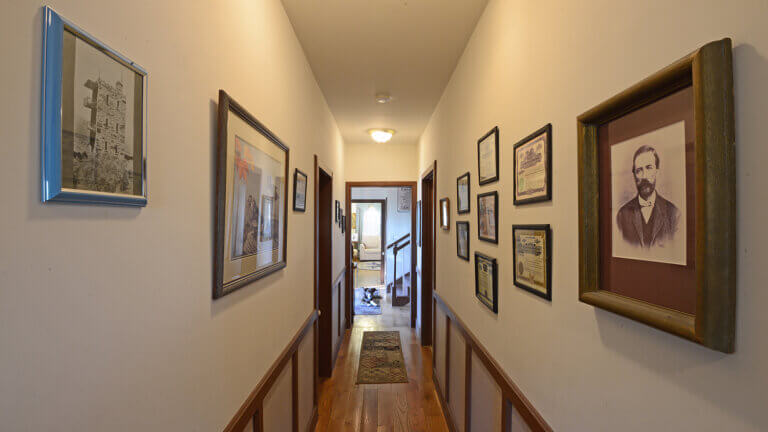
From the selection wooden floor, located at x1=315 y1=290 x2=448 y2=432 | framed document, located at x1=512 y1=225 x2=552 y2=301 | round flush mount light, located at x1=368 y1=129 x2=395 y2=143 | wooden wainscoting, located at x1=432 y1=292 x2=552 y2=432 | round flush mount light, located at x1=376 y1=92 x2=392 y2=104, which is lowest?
wooden floor, located at x1=315 y1=290 x2=448 y2=432

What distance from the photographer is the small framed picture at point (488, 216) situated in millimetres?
1589

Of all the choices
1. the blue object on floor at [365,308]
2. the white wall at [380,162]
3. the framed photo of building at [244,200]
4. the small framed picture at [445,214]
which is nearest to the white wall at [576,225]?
the small framed picture at [445,214]

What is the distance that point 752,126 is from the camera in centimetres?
50

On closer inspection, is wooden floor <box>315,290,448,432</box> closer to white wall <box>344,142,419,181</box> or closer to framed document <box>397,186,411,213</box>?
white wall <box>344,142,419,181</box>

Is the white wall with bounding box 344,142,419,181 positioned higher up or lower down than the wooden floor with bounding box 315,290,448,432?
higher up

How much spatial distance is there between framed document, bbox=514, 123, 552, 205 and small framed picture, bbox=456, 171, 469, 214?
760 millimetres

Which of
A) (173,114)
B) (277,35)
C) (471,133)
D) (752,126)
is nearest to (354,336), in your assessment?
(471,133)

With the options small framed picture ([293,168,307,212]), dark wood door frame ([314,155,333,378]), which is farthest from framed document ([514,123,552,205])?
dark wood door frame ([314,155,333,378])

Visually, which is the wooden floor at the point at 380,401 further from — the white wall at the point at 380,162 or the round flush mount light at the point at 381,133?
the round flush mount light at the point at 381,133

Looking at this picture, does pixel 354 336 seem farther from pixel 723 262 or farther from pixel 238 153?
pixel 723 262

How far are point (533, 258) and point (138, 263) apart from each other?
114cm

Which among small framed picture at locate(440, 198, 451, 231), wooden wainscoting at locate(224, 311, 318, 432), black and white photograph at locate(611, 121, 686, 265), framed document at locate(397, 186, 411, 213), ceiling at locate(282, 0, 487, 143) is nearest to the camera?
black and white photograph at locate(611, 121, 686, 265)

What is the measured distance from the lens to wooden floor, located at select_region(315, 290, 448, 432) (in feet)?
8.94

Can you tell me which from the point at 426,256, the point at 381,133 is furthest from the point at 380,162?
the point at 426,256
